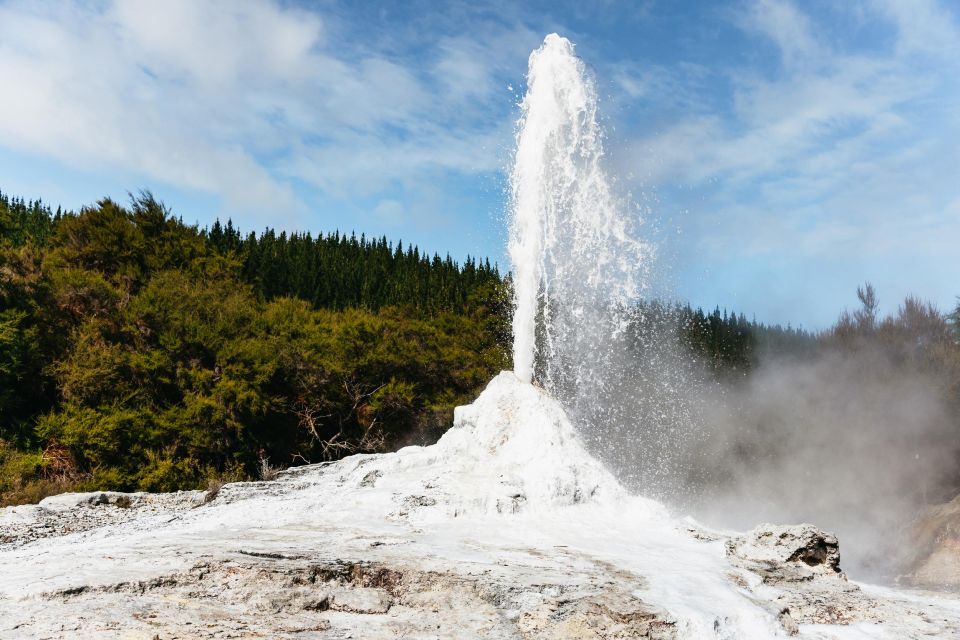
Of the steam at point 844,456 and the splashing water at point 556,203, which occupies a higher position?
the splashing water at point 556,203

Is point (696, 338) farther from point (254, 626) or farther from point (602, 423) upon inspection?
point (254, 626)

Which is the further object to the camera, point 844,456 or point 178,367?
point 844,456

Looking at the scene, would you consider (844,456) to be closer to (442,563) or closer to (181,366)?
(181,366)

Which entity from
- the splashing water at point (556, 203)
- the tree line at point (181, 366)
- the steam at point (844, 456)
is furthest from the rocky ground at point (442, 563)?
the steam at point (844, 456)

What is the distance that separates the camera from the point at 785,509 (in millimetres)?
30984

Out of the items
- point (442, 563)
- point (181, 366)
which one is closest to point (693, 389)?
point (181, 366)

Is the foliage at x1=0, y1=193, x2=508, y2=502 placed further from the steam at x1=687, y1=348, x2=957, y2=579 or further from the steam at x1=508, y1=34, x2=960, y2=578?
the steam at x1=687, y1=348, x2=957, y2=579

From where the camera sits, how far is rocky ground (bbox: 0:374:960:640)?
4.23 m

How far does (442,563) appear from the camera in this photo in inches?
213

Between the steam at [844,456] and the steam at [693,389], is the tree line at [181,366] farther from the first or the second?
the steam at [844,456]

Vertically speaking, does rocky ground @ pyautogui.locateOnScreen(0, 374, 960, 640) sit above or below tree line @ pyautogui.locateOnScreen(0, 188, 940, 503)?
below

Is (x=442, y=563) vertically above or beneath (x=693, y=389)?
beneath

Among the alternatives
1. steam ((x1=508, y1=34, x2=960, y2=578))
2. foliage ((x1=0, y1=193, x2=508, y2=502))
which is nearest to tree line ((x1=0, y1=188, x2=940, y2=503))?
foliage ((x1=0, y1=193, x2=508, y2=502))

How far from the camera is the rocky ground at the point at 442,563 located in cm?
423
